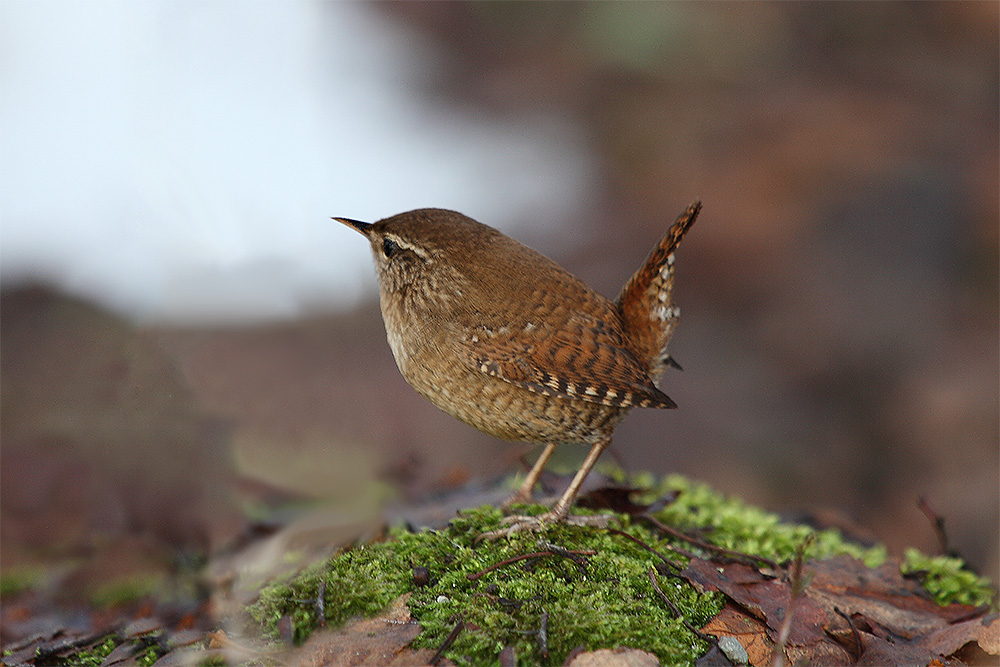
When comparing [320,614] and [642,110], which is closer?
[320,614]

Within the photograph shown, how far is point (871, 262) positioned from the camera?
7797 millimetres

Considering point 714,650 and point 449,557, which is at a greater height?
point 714,650

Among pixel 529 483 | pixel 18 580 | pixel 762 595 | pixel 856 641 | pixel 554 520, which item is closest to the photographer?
pixel 856 641

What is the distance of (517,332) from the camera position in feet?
10.4

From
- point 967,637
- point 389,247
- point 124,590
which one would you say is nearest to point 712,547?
point 967,637

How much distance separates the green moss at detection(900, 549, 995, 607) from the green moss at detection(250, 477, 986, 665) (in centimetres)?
71

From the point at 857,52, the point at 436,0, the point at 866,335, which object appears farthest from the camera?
the point at 436,0

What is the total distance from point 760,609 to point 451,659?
3.25ft

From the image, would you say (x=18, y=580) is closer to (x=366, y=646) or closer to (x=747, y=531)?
(x=366, y=646)

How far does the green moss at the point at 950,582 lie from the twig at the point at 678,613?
54.0 inches

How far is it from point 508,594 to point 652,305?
60.3 inches

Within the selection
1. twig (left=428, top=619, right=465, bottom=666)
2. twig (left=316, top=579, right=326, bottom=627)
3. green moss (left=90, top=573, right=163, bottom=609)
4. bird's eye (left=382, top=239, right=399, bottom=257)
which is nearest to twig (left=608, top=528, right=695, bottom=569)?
twig (left=428, top=619, right=465, bottom=666)

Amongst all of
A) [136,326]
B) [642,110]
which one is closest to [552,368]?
[136,326]

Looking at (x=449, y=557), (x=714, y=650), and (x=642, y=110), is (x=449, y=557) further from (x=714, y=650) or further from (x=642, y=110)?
(x=642, y=110)
